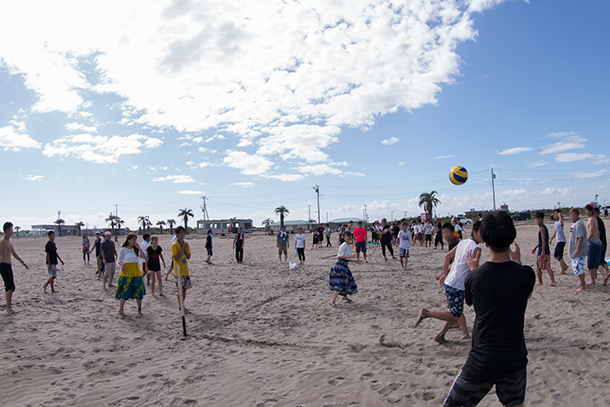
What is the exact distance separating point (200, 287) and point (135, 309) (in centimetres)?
295

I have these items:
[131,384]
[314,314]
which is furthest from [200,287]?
[131,384]

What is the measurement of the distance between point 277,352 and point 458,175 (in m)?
11.2

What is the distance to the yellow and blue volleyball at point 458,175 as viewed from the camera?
44.9 ft

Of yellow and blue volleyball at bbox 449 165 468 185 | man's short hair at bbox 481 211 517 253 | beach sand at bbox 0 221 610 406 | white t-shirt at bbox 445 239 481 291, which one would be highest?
yellow and blue volleyball at bbox 449 165 468 185

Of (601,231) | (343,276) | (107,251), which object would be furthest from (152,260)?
(601,231)

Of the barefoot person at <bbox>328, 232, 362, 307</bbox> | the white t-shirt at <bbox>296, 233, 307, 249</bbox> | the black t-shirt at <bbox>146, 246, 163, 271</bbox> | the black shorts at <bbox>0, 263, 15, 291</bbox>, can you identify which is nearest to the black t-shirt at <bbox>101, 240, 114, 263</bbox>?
the black t-shirt at <bbox>146, 246, 163, 271</bbox>

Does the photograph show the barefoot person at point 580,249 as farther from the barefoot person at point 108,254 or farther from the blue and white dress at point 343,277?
the barefoot person at point 108,254

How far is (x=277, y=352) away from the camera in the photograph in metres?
5.26

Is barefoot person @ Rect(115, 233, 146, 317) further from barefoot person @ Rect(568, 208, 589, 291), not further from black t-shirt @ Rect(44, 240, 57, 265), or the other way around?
barefoot person @ Rect(568, 208, 589, 291)

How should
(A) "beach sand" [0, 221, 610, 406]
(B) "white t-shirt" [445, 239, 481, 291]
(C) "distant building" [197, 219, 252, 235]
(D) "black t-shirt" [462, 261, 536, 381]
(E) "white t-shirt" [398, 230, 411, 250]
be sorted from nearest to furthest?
(D) "black t-shirt" [462, 261, 536, 381], (A) "beach sand" [0, 221, 610, 406], (B) "white t-shirt" [445, 239, 481, 291], (E) "white t-shirt" [398, 230, 411, 250], (C) "distant building" [197, 219, 252, 235]

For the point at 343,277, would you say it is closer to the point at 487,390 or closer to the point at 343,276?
the point at 343,276

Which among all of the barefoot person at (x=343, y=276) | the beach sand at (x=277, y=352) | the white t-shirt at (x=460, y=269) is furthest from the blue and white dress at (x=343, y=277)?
the white t-shirt at (x=460, y=269)

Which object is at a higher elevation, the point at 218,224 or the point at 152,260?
the point at 218,224

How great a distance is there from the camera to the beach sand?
12.9ft
